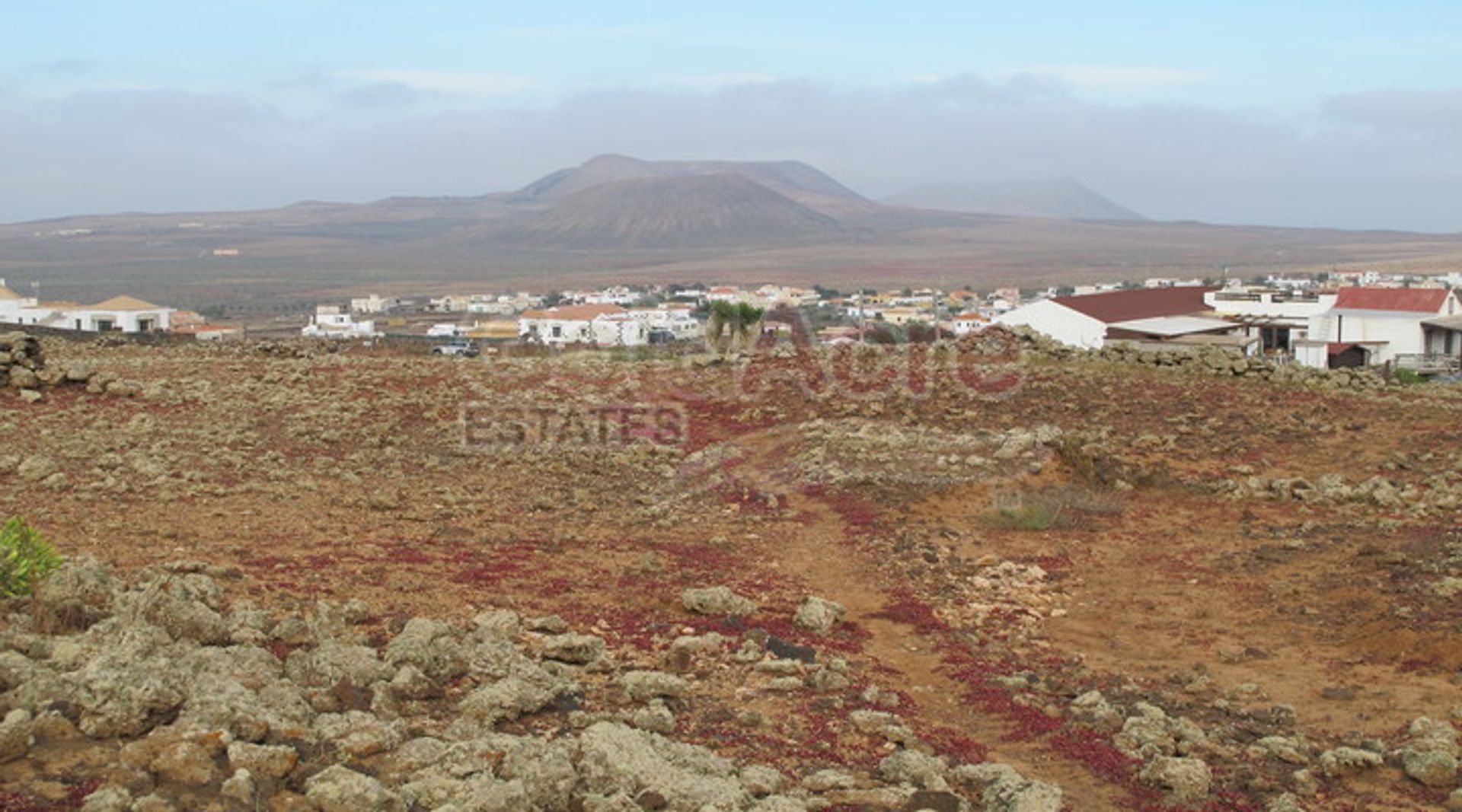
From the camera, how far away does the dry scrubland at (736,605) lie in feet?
18.8

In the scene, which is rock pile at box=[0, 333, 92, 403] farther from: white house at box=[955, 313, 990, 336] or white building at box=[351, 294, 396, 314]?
white building at box=[351, 294, 396, 314]

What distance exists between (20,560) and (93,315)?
161ft

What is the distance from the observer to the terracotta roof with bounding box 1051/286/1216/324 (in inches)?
1823

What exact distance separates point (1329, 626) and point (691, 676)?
5381 mm

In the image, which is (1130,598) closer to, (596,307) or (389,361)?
(389,361)

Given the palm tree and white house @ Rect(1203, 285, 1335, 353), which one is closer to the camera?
the palm tree

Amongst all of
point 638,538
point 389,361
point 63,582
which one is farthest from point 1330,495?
point 389,361

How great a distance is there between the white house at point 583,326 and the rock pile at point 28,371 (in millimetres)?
41112

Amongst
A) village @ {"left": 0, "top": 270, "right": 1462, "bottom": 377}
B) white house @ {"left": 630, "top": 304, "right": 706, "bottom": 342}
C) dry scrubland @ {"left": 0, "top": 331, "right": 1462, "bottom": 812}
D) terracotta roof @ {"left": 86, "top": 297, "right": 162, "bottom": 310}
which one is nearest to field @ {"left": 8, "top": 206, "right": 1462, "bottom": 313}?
white house @ {"left": 630, "top": 304, "right": 706, "bottom": 342}

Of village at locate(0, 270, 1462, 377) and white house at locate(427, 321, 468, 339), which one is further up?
village at locate(0, 270, 1462, 377)

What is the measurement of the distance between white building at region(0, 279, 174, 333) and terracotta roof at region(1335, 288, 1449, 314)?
45.0 m

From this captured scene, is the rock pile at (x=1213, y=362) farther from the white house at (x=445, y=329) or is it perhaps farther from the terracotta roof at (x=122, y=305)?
the terracotta roof at (x=122, y=305)

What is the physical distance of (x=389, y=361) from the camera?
23828 mm

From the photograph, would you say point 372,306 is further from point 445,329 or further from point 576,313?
point 576,313
